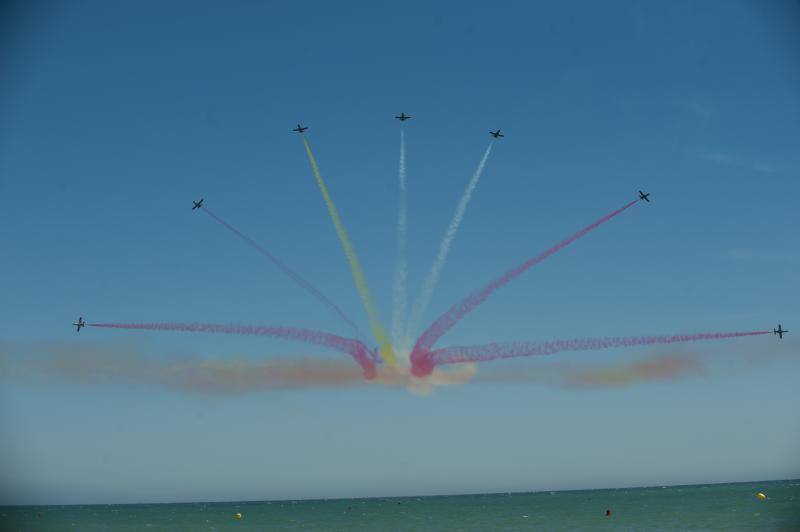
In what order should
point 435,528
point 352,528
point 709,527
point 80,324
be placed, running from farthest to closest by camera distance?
1. point 352,528
2. point 435,528
3. point 709,527
4. point 80,324

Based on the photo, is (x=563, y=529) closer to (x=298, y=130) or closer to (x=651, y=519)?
(x=651, y=519)

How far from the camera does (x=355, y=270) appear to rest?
73500 mm

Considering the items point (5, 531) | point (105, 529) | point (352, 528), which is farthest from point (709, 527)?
point (5, 531)

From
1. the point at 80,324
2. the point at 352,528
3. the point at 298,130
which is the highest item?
the point at 298,130

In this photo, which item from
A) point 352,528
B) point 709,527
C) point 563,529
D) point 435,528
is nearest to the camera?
point 709,527

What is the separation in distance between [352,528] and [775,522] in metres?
71.0

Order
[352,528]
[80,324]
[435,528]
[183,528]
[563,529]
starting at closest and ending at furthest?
[80,324], [563,529], [435,528], [352,528], [183,528]

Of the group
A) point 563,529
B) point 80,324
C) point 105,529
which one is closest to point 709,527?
point 563,529

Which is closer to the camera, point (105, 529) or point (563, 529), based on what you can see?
point (563, 529)

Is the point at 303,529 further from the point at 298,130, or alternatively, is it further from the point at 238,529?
the point at 298,130

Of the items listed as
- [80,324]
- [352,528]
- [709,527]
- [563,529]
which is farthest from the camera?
[352,528]

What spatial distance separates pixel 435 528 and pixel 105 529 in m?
71.1

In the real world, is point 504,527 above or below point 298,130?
below

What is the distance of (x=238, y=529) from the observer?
460 feet
